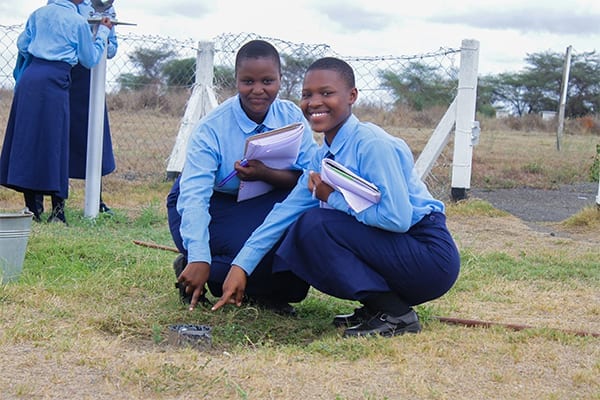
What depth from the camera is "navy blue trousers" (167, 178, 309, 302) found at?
415 cm

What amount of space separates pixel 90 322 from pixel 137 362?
0.82 metres

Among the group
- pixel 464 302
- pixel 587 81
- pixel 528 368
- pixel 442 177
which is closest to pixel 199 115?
pixel 442 177

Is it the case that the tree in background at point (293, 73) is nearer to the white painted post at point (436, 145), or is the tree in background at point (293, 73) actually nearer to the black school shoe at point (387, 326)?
the white painted post at point (436, 145)

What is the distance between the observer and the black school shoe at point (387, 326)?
12.5 ft

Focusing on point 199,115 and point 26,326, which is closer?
point 26,326

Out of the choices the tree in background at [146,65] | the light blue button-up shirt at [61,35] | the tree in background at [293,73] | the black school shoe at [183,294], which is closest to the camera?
the black school shoe at [183,294]

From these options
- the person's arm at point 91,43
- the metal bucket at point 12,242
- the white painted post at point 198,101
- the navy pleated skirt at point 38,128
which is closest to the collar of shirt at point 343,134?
the metal bucket at point 12,242

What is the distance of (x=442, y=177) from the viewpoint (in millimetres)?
9727

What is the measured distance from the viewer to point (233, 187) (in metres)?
4.20

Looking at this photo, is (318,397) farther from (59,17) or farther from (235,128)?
(59,17)

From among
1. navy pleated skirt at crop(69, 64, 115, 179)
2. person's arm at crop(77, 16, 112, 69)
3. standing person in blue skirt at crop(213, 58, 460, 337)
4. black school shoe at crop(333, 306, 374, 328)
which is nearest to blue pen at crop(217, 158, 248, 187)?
standing person in blue skirt at crop(213, 58, 460, 337)

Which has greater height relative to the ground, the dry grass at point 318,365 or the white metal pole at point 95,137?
the white metal pole at point 95,137

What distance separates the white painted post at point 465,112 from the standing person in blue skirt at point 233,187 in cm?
439

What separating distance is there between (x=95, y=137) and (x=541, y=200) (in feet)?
17.3
